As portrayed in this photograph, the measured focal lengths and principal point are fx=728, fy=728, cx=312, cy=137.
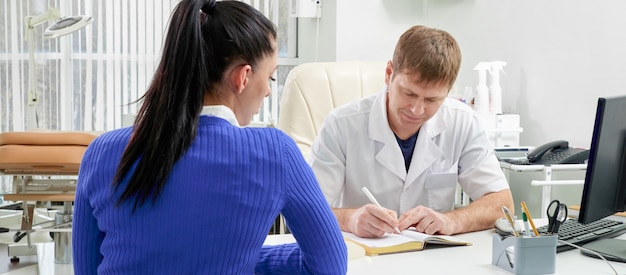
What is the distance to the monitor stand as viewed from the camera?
145cm

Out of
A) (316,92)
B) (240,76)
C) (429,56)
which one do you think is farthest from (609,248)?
(316,92)

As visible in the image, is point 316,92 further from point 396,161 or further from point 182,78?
point 182,78

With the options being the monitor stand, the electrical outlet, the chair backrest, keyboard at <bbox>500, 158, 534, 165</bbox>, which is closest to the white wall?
the electrical outlet

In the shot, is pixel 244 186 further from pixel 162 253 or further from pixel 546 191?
pixel 546 191

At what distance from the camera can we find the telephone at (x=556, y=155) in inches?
98.8

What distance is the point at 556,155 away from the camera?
2.57 meters

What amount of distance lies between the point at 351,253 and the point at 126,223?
59 centimetres

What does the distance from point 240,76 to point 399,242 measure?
24.8 inches

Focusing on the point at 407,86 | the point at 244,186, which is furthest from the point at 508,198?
the point at 244,186

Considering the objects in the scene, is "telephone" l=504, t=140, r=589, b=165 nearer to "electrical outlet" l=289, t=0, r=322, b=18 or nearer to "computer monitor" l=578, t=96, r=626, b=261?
"computer monitor" l=578, t=96, r=626, b=261

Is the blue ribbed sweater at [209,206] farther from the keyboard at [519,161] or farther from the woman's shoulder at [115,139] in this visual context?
the keyboard at [519,161]

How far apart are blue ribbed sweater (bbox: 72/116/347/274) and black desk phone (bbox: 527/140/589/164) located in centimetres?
166

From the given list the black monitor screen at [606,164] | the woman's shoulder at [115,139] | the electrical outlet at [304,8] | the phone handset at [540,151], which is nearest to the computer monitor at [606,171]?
the black monitor screen at [606,164]

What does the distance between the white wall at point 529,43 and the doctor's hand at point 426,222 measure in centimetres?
119
